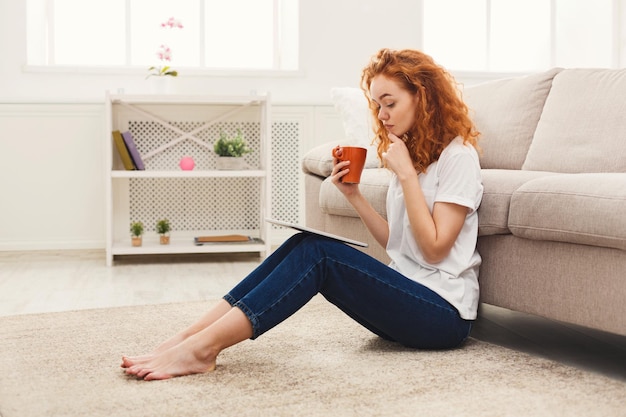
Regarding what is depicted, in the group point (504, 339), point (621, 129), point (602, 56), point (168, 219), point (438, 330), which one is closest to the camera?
point (438, 330)

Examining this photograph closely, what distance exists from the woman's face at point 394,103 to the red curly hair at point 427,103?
12mm

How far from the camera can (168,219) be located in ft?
13.8

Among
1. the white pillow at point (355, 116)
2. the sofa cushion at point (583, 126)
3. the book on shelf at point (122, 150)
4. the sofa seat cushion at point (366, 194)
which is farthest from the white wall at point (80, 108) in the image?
the sofa cushion at point (583, 126)

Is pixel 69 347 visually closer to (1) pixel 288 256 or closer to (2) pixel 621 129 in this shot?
(1) pixel 288 256

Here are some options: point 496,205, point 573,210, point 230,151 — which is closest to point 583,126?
point 496,205

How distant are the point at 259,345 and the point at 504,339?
70 cm

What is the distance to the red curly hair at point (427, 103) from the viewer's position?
184 centimetres

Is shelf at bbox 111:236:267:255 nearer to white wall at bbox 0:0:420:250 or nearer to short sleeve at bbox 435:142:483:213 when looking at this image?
white wall at bbox 0:0:420:250

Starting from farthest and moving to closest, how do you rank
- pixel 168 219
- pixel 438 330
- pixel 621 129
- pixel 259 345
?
pixel 168 219
pixel 621 129
pixel 259 345
pixel 438 330

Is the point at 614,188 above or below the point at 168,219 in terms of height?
above

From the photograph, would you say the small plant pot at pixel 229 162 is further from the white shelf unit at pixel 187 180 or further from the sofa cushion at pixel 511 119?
the sofa cushion at pixel 511 119

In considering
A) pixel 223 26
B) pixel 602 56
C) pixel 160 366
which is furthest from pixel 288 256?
pixel 602 56

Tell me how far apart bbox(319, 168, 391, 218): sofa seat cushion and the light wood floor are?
0.51 m

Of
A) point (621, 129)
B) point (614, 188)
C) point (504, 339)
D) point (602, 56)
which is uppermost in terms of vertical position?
point (602, 56)
